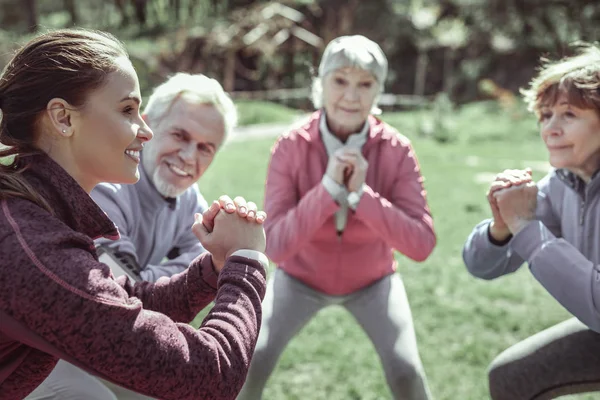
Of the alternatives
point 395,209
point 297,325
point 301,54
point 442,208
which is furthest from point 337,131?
point 301,54

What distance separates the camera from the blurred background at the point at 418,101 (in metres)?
4.31

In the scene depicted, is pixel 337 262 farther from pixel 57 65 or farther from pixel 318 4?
pixel 318 4

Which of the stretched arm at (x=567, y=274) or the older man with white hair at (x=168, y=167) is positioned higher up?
the older man with white hair at (x=168, y=167)

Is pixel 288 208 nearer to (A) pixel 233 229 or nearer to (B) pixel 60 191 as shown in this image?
(A) pixel 233 229

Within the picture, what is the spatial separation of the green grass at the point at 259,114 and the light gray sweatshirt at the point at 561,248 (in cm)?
1658

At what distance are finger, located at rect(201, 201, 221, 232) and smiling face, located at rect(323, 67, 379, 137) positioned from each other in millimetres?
1438

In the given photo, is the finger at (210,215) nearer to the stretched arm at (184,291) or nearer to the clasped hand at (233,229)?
the clasped hand at (233,229)

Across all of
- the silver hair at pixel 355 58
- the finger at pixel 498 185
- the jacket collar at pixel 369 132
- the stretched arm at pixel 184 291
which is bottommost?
the stretched arm at pixel 184 291

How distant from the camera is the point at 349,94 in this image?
122 inches

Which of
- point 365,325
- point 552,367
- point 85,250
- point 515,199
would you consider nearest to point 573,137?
Result: point 515,199

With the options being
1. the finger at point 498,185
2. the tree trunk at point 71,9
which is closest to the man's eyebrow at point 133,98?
the finger at point 498,185

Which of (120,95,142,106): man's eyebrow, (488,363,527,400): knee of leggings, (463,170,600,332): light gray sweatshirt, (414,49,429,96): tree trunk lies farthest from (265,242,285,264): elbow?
(414,49,429,96): tree trunk

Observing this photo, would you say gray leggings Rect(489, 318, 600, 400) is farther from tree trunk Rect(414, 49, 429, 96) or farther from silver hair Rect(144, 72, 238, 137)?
tree trunk Rect(414, 49, 429, 96)

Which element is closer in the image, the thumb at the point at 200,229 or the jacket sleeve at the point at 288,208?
the thumb at the point at 200,229
